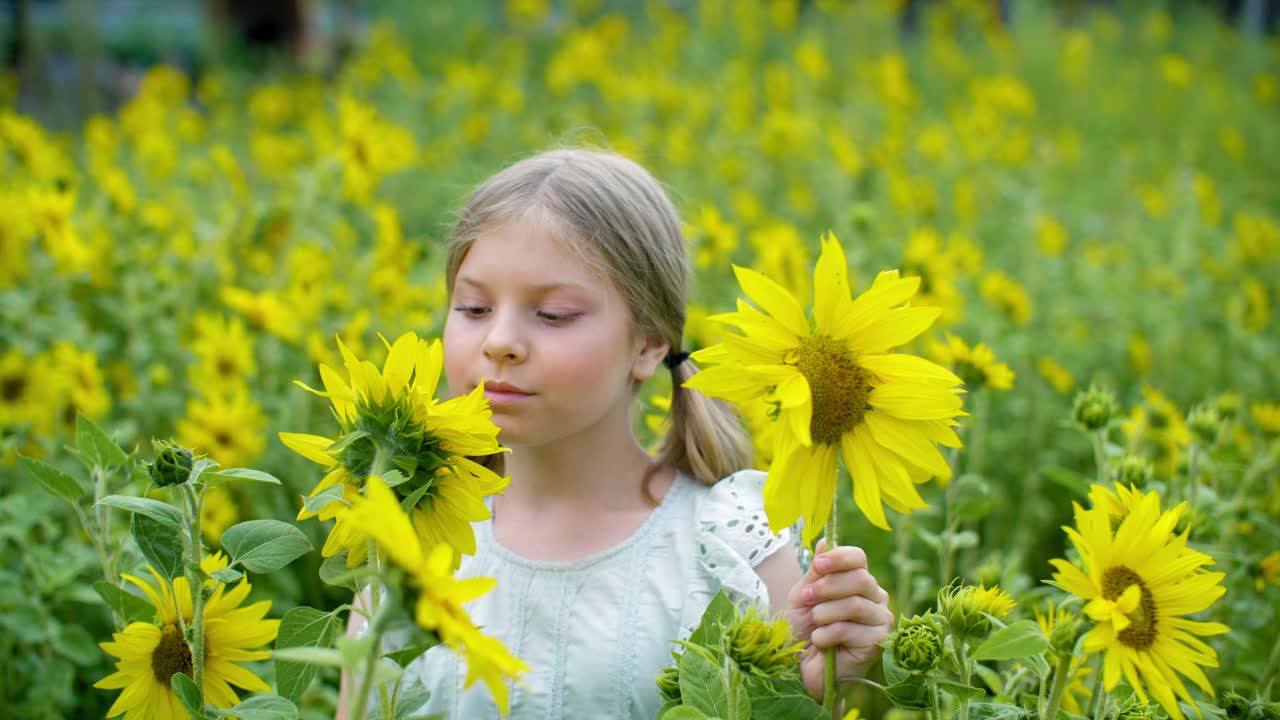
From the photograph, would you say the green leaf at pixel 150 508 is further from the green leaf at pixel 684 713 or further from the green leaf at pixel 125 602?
the green leaf at pixel 684 713

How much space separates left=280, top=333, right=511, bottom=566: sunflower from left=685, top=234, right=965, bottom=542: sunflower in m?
0.21

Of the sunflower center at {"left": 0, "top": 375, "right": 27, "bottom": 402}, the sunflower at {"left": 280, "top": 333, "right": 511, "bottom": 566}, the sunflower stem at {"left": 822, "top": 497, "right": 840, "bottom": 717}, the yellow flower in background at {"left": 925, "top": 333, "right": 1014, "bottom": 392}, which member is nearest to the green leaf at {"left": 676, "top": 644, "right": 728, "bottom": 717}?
the sunflower stem at {"left": 822, "top": 497, "right": 840, "bottom": 717}

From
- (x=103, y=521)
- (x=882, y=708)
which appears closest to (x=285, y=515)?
(x=103, y=521)

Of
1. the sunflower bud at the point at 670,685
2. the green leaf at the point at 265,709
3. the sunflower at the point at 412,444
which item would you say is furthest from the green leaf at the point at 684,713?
the green leaf at the point at 265,709

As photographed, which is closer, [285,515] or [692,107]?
[285,515]

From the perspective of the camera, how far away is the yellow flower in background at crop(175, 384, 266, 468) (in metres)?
2.18

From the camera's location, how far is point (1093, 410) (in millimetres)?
1556

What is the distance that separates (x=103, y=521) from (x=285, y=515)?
92cm

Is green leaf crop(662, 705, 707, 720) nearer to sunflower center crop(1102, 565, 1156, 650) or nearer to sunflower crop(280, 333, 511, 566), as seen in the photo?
sunflower crop(280, 333, 511, 566)

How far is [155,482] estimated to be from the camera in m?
1.04

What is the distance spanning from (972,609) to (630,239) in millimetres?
662

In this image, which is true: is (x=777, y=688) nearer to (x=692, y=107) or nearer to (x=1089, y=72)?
(x=692, y=107)

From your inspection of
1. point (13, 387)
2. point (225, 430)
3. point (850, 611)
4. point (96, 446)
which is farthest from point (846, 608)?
point (13, 387)

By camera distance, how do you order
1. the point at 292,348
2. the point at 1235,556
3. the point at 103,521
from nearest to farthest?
the point at 103,521, the point at 1235,556, the point at 292,348
